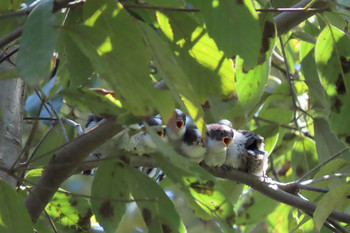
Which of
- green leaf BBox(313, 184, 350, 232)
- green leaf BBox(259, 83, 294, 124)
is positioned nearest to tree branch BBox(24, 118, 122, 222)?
green leaf BBox(313, 184, 350, 232)

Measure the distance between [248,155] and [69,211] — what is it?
29.7 inches

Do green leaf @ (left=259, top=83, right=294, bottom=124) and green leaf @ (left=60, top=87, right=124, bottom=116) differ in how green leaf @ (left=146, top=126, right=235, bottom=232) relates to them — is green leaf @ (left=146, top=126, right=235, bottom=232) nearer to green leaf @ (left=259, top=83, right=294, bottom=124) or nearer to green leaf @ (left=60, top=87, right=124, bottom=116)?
green leaf @ (left=60, top=87, right=124, bottom=116)

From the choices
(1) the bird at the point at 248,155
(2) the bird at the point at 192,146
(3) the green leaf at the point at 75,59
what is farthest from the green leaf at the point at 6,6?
(1) the bird at the point at 248,155

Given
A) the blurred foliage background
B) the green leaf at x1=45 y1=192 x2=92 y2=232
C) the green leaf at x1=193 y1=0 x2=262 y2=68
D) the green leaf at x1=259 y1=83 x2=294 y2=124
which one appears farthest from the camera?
the green leaf at x1=259 y1=83 x2=294 y2=124

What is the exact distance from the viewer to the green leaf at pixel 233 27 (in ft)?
3.86

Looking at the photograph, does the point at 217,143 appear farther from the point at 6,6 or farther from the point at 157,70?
the point at 6,6

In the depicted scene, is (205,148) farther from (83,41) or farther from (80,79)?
(83,41)

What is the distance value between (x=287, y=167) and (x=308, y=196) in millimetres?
1301

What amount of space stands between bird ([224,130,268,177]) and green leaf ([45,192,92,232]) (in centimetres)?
60

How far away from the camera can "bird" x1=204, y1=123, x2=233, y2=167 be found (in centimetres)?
219

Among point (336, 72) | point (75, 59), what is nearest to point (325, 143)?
point (336, 72)

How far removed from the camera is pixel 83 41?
1.08m

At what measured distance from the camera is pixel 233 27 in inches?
46.4

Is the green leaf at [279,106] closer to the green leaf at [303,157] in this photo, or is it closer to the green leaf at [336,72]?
the green leaf at [303,157]
